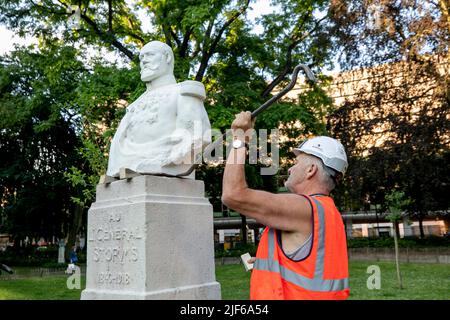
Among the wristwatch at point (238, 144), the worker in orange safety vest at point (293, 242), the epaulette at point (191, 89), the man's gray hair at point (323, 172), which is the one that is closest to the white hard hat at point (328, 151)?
the man's gray hair at point (323, 172)

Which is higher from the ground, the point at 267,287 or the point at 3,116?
the point at 3,116

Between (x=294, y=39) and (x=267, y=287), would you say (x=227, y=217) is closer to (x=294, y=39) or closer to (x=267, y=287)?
(x=294, y=39)

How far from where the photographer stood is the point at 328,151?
2.38 metres

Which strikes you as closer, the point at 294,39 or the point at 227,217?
the point at 294,39

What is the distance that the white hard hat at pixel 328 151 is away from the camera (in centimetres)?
236

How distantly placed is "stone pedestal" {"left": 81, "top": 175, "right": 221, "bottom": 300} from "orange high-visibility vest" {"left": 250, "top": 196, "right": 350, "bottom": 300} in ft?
7.59

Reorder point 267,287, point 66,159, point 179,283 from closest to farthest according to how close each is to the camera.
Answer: point 267,287, point 179,283, point 66,159

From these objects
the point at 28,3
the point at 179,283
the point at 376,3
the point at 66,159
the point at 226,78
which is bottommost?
the point at 179,283

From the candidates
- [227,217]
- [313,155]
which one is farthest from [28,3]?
[227,217]

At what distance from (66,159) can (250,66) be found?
11.4 meters

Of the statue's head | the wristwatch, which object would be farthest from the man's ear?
the statue's head

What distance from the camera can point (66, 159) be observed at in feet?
78.0

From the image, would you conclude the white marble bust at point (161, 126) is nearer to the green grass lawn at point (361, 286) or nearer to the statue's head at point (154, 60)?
the statue's head at point (154, 60)

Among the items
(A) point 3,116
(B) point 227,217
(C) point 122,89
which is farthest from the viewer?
(B) point 227,217
